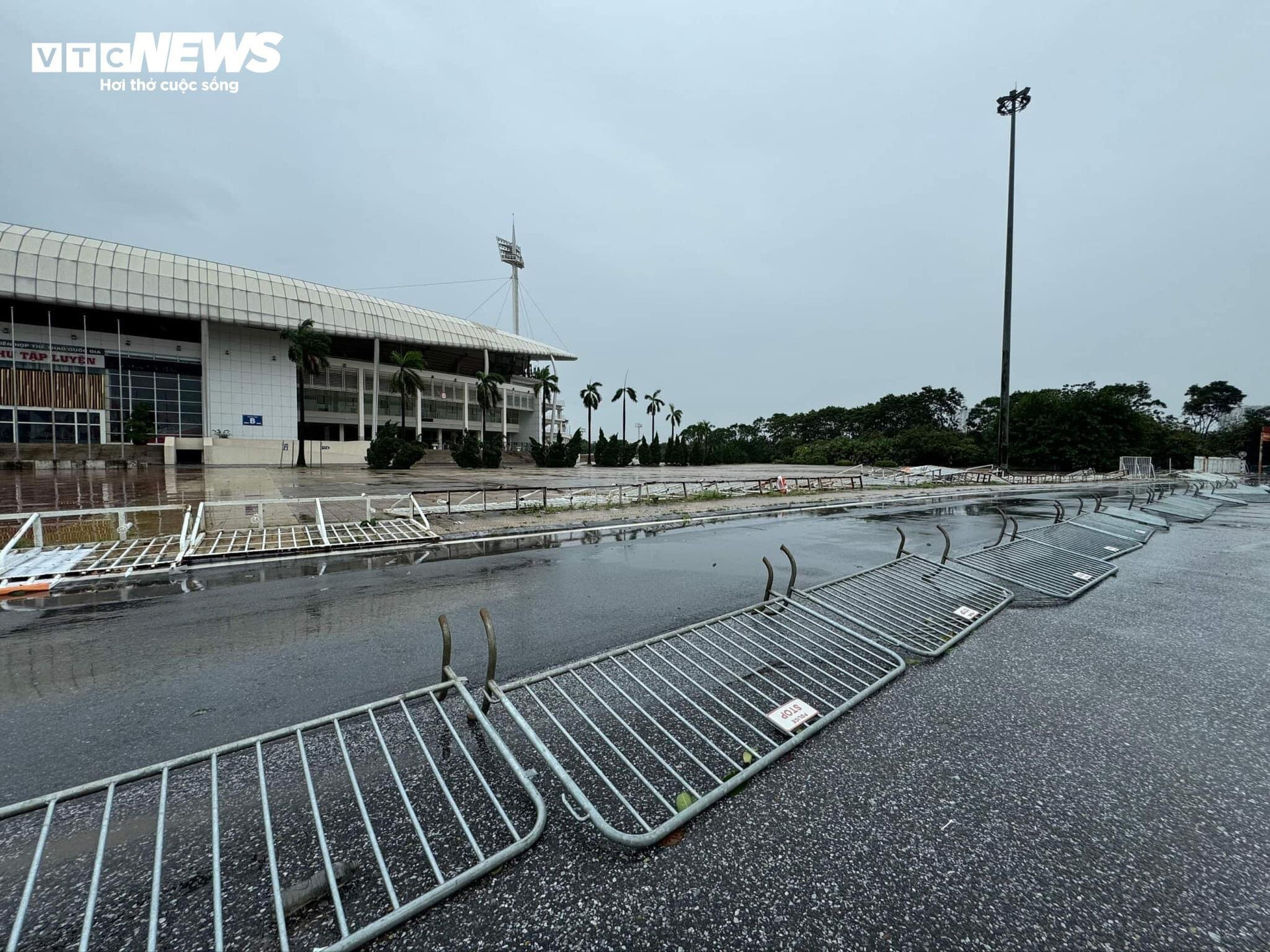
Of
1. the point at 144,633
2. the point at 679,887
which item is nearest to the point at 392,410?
the point at 144,633

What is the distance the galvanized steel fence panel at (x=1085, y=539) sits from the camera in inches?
373

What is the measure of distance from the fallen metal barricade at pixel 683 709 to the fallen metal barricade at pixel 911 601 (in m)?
0.40

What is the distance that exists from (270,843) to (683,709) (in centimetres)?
240

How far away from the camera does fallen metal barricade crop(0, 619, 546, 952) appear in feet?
6.38

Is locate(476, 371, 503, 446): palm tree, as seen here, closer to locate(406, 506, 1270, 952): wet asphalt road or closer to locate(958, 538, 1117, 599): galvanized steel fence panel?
locate(958, 538, 1117, 599): galvanized steel fence panel

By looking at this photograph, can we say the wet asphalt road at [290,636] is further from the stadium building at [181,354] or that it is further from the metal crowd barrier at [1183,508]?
the stadium building at [181,354]

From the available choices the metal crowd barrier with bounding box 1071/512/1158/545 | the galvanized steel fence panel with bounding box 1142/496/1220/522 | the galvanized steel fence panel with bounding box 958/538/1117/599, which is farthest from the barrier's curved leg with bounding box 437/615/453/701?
the galvanized steel fence panel with bounding box 1142/496/1220/522

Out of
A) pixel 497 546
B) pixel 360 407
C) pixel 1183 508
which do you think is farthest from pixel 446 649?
pixel 360 407

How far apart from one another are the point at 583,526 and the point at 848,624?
799 cm

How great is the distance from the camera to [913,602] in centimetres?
607

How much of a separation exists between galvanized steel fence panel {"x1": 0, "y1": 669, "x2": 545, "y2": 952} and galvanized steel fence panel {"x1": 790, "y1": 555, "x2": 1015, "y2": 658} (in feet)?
12.6

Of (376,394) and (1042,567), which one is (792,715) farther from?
(376,394)

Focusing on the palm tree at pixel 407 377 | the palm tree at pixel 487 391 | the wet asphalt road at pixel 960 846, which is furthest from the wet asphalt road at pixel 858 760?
the palm tree at pixel 487 391

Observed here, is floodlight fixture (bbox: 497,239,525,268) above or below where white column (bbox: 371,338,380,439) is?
above
